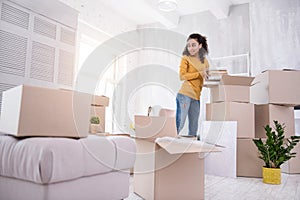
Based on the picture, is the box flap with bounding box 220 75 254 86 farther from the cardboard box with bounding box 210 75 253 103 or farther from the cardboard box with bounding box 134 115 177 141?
the cardboard box with bounding box 134 115 177 141

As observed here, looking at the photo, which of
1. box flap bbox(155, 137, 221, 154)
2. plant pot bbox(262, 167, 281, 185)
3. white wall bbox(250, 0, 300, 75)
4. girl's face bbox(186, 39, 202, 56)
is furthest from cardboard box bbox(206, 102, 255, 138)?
box flap bbox(155, 137, 221, 154)

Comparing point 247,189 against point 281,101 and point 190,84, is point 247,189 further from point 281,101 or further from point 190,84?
point 281,101

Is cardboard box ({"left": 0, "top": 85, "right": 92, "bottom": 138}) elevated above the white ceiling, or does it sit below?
below

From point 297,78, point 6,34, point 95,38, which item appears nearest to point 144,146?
point 6,34

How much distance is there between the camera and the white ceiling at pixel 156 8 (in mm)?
3477

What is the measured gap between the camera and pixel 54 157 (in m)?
0.90

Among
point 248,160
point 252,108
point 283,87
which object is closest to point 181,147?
point 248,160

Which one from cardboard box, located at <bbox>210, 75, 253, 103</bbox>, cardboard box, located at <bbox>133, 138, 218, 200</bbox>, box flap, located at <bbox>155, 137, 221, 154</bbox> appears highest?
cardboard box, located at <bbox>210, 75, 253, 103</bbox>

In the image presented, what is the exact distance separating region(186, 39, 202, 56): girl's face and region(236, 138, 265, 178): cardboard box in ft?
3.05

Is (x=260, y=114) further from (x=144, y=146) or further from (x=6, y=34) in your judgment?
(x=6, y=34)

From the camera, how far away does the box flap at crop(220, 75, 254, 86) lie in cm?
246

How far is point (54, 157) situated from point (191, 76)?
1.33m

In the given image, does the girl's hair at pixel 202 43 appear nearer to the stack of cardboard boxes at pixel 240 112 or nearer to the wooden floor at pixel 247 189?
the stack of cardboard boxes at pixel 240 112

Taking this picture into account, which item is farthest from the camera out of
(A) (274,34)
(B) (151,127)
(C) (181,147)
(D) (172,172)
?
(A) (274,34)
